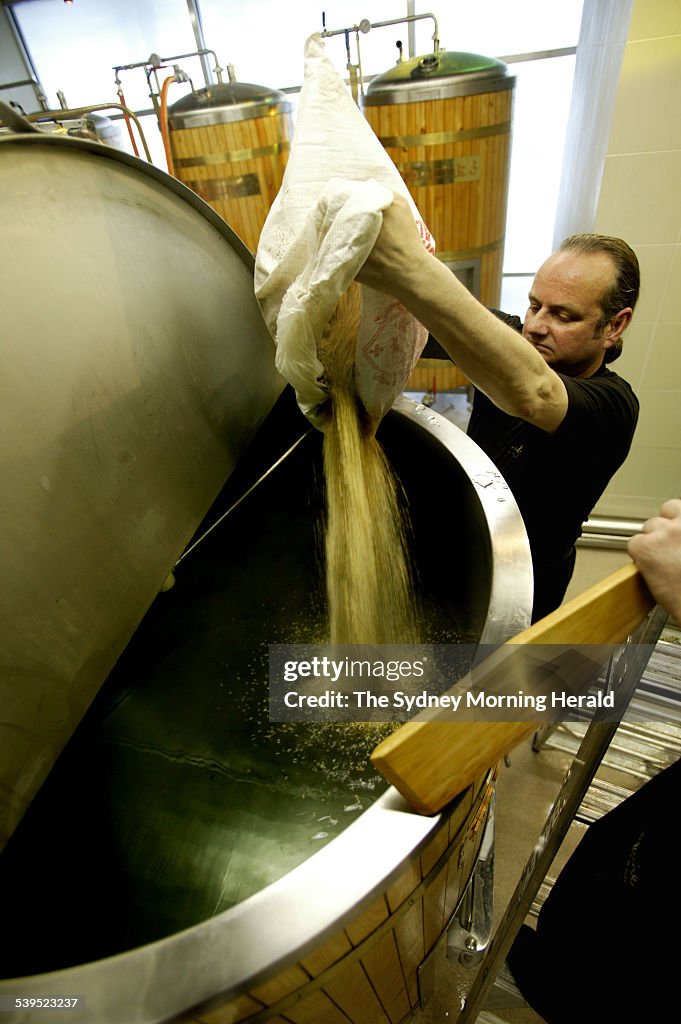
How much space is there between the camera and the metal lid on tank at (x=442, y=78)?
74.7 inches

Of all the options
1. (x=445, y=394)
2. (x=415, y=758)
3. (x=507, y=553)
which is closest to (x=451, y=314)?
(x=507, y=553)

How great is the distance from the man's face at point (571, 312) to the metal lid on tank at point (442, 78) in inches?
49.5

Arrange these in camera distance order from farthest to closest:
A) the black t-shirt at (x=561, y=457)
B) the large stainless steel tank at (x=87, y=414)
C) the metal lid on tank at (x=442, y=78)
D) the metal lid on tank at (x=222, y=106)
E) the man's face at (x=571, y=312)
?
1. the metal lid on tank at (x=222, y=106)
2. the metal lid on tank at (x=442, y=78)
3. the man's face at (x=571, y=312)
4. the black t-shirt at (x=561, y=457)
5. the large stainless steel tank at (x=87, y=414)

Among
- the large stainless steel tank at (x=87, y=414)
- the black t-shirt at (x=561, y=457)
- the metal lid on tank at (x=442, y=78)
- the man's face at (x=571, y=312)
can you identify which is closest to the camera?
the large stainless steel tank at (x=87, y=414)

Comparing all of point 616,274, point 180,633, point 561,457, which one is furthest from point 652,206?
point 180,633

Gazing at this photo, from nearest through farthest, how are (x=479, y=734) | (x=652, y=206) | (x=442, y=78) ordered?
(x=479, y=734) → (x=652, y=206) → (x=442, y=78)

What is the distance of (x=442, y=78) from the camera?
1.90m

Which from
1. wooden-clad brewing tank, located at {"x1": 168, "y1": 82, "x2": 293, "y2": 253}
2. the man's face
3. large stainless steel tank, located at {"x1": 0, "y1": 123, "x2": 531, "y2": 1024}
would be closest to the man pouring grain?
the man's face

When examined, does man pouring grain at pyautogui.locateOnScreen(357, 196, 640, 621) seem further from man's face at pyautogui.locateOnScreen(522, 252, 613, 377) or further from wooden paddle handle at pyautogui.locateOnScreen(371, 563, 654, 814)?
wooden paddle handle at pyautogui.locateOnScreen(371, 563, 654, 814)

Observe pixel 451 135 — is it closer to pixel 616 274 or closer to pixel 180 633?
pixel 616 274

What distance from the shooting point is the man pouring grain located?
0.75m

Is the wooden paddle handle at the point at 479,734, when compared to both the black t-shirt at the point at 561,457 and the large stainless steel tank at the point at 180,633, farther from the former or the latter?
the black t-shirt at the point at 561,457

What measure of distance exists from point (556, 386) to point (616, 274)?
1.55 ft

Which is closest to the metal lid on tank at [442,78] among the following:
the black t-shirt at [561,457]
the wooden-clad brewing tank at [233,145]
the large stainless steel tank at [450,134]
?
the large stainless steel tank at [450,134]
